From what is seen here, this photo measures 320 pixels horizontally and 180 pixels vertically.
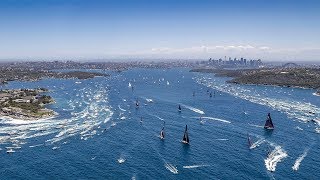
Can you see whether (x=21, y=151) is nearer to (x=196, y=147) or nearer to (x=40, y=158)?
(x=40, y=158)

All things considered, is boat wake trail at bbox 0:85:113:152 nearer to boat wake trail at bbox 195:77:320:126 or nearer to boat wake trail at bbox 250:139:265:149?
boat wake trail at bbox 250:139:265:149

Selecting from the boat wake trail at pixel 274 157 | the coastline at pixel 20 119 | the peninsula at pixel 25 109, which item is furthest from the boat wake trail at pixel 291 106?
the peninsula at pixel 25 109

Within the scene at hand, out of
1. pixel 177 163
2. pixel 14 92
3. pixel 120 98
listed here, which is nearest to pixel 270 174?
pixel 177 163

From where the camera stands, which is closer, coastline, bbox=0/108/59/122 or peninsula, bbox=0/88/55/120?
coastline, bbox=0/108/59/122

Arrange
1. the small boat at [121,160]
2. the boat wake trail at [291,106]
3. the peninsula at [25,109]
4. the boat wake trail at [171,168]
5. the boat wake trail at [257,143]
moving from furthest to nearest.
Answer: the boat wake trail at [291,106], the peninsula at [25,109], the boat wake trail at [257,143], the small boat at [121,160], the boat wake trail at [171,168]

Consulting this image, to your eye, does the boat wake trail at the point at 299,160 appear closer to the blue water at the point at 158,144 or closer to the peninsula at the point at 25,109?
the blue water at the point at 158,144

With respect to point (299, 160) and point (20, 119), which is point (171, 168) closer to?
point (299, 160)

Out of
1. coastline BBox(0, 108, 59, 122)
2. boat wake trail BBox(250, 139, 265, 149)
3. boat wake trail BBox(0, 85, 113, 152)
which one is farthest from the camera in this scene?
coastline BBox(0, 108, 59, 122)

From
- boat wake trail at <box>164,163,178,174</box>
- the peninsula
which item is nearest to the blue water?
boat wake trail at <box>164,163,178,174</box>
